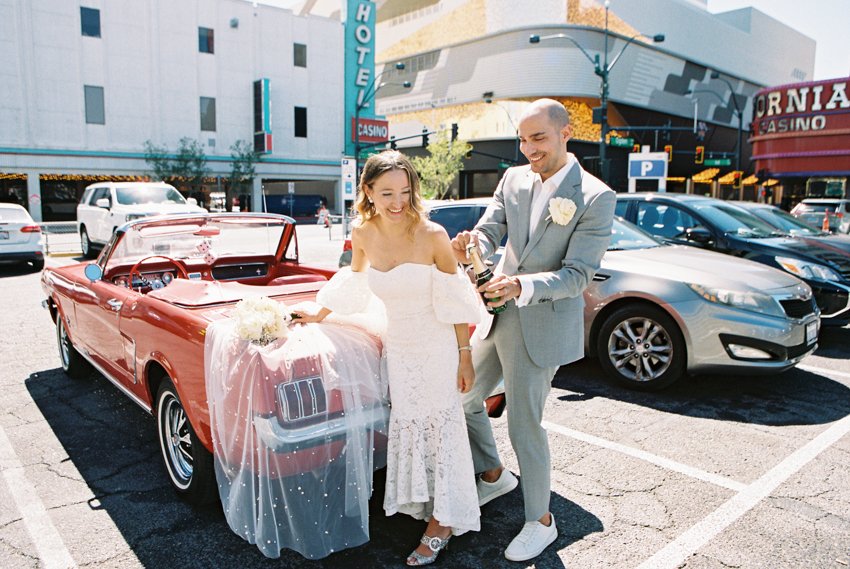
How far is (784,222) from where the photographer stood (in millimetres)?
8875

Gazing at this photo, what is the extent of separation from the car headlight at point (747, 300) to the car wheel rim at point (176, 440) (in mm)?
3953

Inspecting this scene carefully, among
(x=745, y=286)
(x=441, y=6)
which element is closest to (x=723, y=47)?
(x=441, y=6)

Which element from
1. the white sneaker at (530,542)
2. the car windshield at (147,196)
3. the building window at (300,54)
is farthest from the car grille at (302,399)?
the building window at (300,54)

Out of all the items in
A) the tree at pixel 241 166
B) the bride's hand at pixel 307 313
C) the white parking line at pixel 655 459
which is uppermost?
the tree at pixel 241 166

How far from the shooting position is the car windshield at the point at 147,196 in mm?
15070

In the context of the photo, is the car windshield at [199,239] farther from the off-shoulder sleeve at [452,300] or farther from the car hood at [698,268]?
the car hood at [698,268]

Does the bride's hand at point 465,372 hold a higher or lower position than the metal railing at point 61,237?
higher

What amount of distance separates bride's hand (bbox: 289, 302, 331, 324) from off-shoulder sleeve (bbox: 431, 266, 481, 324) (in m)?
0.73

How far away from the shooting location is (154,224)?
14.8 feet

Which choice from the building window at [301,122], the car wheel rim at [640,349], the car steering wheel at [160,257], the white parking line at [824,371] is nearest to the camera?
the car steering wheel at [160,257]

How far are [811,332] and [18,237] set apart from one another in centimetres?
1375

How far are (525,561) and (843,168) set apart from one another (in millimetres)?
37447

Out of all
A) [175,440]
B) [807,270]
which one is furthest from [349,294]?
[807,270]

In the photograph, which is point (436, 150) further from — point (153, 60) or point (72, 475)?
Answer: point (72, 475)
